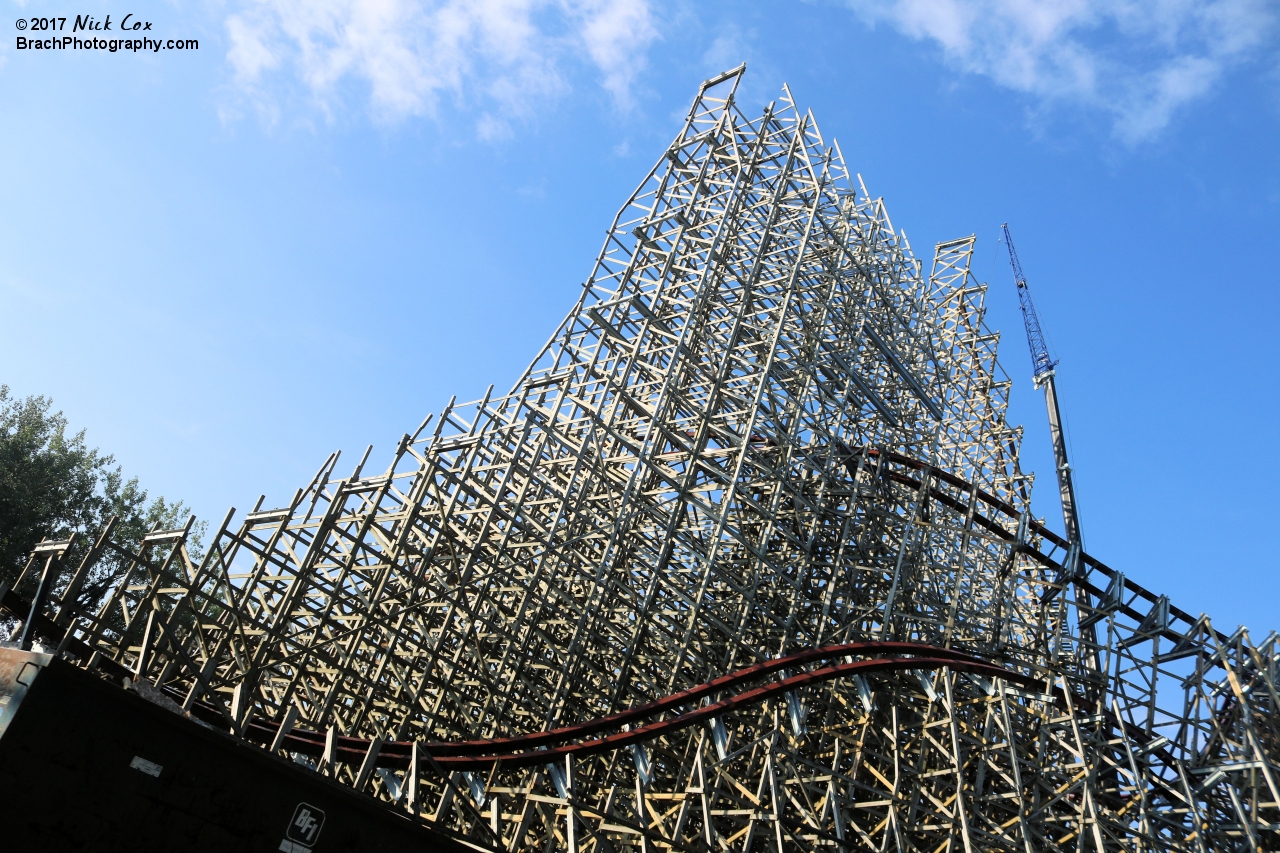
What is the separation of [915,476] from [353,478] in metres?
11.6

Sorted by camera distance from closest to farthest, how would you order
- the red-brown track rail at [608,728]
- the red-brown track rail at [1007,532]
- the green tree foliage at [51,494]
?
the red-brown track rail at [608,728] → the red-brown track rail at [1007,532] → the green tree foliage at [51,494]

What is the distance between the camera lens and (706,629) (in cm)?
1689

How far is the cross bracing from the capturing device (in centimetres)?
1234

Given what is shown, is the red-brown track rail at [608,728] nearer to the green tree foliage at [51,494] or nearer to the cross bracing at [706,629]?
the cross bracing at [706,629]

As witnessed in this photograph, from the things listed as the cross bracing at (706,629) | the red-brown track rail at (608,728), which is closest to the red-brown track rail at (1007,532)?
the cross bracing at (706,629)

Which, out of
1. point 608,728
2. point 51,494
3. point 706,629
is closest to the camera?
point 608,728

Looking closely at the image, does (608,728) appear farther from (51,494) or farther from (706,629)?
(51,494)

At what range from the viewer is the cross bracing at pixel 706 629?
40.5 feet

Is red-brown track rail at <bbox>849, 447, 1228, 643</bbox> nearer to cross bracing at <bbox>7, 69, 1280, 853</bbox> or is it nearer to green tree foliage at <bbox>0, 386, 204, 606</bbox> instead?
cross bracing at <bbox>7, 69, 1280, 853</bbox>

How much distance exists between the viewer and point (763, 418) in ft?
58.2

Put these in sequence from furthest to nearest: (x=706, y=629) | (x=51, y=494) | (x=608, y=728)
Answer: (x=51, y=494), (x=706, y=629), (x=608, y=728)

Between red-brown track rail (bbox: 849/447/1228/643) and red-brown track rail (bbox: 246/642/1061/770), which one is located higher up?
red-brown track rail (bbox: 849/447/1228/643)

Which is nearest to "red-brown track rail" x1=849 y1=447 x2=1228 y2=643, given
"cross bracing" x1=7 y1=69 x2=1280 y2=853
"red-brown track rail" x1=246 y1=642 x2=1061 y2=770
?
"cross bracing" x1=7 y1=69 x2=1280 y2=853

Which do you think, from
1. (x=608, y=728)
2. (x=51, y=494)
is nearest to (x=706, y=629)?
(x=608, y=728)
